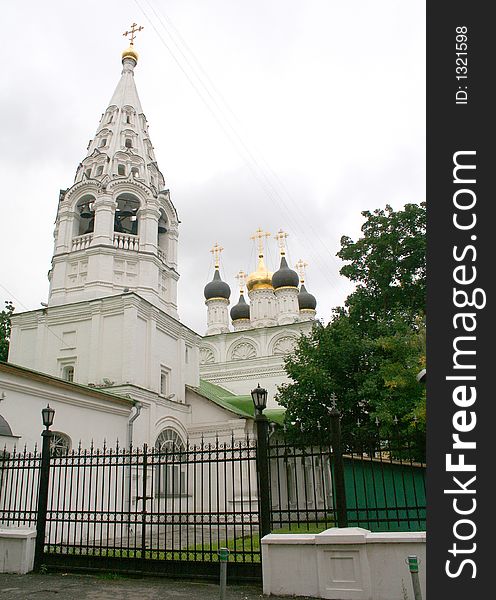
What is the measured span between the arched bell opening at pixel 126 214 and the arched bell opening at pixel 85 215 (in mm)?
A: 1061

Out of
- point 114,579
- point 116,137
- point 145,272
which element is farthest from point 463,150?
point 116,137

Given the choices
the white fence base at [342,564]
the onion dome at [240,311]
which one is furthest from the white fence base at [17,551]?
the onion dome at [240,311]

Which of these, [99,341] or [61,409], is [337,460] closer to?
[61,409]

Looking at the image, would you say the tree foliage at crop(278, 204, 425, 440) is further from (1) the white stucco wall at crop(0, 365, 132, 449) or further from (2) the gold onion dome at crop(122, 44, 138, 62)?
(2) the gold onion dome at crop(122, 44, 138, 62)

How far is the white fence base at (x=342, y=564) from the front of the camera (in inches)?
285

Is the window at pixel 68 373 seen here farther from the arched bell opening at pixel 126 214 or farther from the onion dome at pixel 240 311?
the onion dome at pixel 240 311

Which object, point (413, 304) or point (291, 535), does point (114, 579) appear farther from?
point (413, 304)

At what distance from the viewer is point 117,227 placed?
2438cm

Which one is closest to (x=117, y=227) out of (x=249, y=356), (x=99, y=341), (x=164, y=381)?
(x=99, y=341)

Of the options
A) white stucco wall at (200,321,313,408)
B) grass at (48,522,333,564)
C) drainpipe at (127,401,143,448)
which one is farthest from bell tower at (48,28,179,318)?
white stucco wall at (200,321,313,408)

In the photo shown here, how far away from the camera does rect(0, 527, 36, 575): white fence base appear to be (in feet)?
31.9

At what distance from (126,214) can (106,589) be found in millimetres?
18649

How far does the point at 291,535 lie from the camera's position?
314 inches

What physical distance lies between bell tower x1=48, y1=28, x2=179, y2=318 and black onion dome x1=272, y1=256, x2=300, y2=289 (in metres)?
20.5
